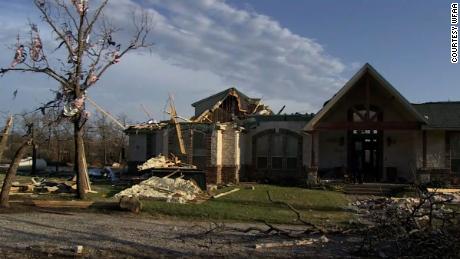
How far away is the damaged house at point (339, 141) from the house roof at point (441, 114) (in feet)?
0.16

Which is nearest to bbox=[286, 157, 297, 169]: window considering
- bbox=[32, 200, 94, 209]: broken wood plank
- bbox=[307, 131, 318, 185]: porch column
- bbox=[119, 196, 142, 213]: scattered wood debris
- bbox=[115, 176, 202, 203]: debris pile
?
bbox=[307, 131, 318, 185]: porch column

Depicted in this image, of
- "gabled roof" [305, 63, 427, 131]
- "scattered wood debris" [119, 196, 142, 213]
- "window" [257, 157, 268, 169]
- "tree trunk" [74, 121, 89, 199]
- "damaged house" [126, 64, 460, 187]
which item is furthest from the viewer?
"window" [257, 157, 268, 169]

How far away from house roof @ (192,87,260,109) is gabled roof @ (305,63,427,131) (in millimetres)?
9876

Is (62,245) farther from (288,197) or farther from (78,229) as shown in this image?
(288,197)

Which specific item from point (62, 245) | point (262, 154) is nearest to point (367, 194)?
point (262, 154)

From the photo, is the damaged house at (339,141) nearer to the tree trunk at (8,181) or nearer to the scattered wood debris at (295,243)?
the tree trunk at (8,181)

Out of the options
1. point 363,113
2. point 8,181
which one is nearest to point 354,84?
point 363,113

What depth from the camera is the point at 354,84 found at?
2769cm

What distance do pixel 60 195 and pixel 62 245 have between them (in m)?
9.75

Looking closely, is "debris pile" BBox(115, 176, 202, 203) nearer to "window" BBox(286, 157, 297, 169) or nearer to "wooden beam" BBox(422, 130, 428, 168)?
"window" BBox(286, 157, 297, 169)

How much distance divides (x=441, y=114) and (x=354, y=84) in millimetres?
4834

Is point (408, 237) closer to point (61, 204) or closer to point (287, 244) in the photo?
point (287, 244)

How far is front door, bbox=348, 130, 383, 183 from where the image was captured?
29.2m

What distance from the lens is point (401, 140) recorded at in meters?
28.9
